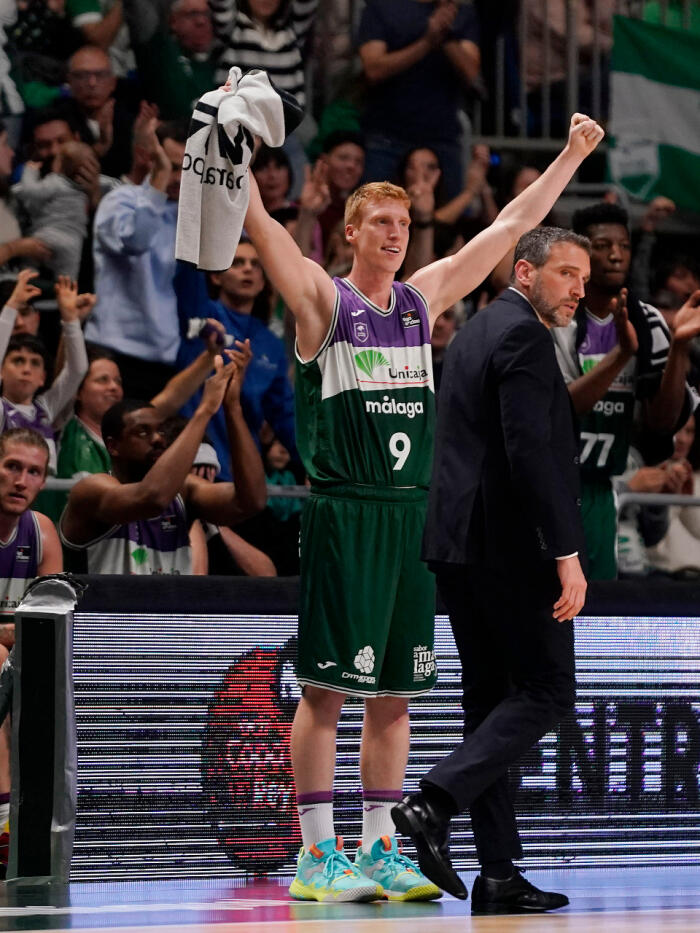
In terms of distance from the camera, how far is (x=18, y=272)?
22.3ft

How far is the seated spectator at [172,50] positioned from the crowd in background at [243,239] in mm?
11

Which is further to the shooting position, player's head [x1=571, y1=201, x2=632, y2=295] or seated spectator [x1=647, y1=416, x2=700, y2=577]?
seated spectator [x1=647, y1=416, x2=700, y2=577]

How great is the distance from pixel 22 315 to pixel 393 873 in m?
3.56

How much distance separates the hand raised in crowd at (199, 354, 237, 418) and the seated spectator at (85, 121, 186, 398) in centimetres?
65

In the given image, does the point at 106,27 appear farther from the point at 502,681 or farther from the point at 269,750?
the point at 502,681

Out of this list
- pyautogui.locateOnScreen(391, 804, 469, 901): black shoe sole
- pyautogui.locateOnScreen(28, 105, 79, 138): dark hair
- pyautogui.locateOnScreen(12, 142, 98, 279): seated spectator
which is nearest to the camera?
pyautogui.locateOnScreen(391, 804, 469, 901): black shoe sole

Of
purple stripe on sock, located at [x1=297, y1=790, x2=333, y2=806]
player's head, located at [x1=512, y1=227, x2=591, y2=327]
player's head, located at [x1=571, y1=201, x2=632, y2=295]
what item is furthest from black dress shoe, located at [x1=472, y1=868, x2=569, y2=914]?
player's head, located at [x1=571, y1=201, x2=632, y2=295]

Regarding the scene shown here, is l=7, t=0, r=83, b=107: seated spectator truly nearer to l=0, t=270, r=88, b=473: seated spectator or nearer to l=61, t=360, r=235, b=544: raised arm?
l=0, t=270, r=88, b=473: seated spectator

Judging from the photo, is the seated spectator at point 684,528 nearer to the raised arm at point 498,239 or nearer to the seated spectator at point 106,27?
the raised arm at point 498,239

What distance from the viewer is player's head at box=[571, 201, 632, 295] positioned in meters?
7.03

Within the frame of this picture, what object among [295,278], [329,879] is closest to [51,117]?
[295,278]

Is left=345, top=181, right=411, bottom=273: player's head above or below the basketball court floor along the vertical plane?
above

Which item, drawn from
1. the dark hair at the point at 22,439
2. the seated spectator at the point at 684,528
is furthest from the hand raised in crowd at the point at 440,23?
the dark hair at the point at 22,439

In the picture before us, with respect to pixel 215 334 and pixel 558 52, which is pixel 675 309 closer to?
pixel 558 52
